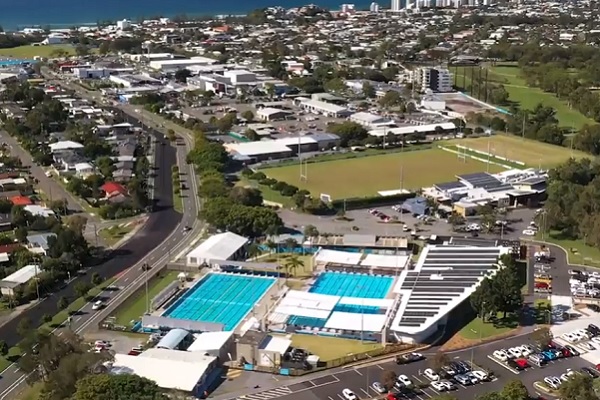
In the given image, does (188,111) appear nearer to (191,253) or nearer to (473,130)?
(473,130)

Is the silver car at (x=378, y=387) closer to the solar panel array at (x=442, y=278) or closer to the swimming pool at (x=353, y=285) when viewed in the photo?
the solar panel array at (x=442, y=278)

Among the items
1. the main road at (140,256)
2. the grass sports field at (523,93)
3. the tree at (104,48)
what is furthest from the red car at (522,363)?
the tree at (104,48)

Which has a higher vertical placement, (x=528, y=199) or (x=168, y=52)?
(x=168, y=52)

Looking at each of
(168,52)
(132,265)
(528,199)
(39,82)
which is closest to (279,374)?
(132,265)

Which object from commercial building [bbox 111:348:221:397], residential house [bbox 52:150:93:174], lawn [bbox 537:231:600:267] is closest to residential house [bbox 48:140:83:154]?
residential house [bbox 52:150:93:174]

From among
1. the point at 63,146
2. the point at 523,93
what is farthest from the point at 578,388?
the point at 523,93

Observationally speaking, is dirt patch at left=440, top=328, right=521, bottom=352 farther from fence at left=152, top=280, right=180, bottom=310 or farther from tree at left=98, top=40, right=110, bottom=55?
tree at left=98, top=40, right=110, bottom=55
